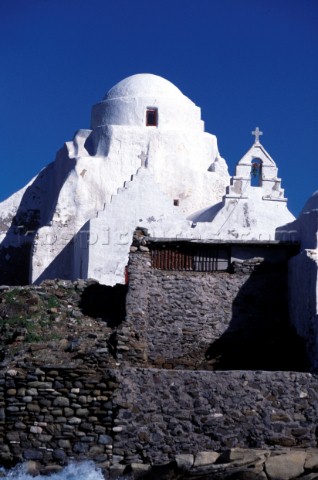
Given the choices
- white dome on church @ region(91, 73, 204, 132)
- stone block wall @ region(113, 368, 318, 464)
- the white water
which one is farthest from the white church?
the white water

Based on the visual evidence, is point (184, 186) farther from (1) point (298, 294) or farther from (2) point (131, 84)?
(1) point (298, 294)

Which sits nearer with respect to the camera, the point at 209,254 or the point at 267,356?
the point at 267,356

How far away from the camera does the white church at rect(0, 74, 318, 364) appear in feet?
90.5

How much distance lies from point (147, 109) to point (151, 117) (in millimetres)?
325

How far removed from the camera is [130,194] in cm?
2805

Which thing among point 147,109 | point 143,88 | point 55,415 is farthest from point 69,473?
point 143,88

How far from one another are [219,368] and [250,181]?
9.84 meters

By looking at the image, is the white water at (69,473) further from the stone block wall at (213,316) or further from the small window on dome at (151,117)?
the small window on dome at (151,117)

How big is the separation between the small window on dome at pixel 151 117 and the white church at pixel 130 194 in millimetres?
50

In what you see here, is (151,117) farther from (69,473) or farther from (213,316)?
(69,473)

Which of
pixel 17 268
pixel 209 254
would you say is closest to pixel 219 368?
pixel 209 254

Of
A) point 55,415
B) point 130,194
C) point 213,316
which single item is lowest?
point 55,415

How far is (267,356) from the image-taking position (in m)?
21.2

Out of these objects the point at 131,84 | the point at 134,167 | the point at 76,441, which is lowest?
the point at 76,441
